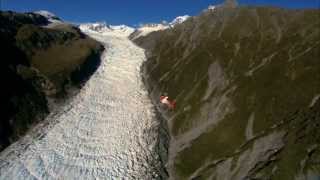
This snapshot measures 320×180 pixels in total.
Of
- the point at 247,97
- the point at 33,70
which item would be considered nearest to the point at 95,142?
the point at 247,97

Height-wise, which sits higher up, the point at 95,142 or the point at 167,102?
the point at 167,102

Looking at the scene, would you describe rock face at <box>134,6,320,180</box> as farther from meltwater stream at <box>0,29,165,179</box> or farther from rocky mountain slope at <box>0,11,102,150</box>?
rocky mountain slope at <box>0,11,102,150</box>

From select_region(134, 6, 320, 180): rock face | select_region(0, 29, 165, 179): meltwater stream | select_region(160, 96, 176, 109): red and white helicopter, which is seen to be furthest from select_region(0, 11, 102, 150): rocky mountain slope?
select_region(160, 96, 176, 109): red and white helicopter

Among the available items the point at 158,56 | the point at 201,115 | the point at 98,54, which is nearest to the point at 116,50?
the point at 98,54

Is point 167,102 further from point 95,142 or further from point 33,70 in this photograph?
point 33,70

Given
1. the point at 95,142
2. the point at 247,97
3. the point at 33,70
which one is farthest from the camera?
the point at 33,70

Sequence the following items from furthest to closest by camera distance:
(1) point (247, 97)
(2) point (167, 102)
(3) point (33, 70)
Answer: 1. (3) point (33, 70)
2. (2) point (167, 102)
3. (1) point (247, 97)
